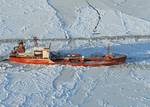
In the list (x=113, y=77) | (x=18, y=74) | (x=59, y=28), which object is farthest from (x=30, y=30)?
(x=113, y=77)

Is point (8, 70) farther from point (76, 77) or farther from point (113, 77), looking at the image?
point (113, 77)

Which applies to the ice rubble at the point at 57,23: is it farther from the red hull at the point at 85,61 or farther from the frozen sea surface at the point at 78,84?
the red hull at the point at 85,61

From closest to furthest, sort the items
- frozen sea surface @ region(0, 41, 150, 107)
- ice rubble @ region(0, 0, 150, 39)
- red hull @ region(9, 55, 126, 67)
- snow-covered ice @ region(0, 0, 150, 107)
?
frozen sea surface @ region(0, 41, 150, 107), snow-covered ice @ region(0, 0, 150, 107), red hull @ region(9, 55, 126, 67), ice rubble @ region(0, 0, 150, 39)

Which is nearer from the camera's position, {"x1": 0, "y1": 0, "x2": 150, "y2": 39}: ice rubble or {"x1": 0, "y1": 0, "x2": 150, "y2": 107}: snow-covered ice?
{"x1": 0, "y1": 0, "x2": 150, "y2": 107}: snow-covered ice

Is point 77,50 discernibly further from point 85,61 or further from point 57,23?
point 57,23

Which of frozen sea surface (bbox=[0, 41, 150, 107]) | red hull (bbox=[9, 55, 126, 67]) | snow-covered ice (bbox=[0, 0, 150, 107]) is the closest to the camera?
frozen sea surface (bbox=[0, 41, 150, 107])

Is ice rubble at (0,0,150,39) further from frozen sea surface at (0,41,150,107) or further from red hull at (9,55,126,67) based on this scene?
red hull at (9,55,126,67)

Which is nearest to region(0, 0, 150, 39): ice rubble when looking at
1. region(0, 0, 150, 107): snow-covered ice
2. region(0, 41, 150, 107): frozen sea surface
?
region(0, 0, 150, 107): snow-covered ice

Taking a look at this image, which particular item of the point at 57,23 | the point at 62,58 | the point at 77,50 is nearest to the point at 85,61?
the point at 62,58
